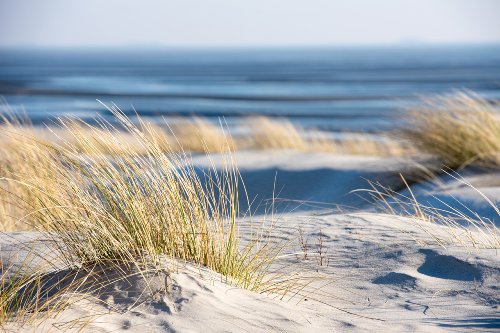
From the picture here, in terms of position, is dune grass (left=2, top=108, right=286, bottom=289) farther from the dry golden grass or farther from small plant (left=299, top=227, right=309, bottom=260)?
the dry golden grass

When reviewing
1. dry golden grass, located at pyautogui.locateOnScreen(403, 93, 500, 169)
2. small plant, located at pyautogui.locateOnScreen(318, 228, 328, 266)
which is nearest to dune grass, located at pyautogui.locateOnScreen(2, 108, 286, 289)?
small plant, located at pyautogui.locateOnScreen(318, 228, 328, 266)

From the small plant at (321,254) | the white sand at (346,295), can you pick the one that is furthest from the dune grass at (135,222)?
the small plant at (321,254)

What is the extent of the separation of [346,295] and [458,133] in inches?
155

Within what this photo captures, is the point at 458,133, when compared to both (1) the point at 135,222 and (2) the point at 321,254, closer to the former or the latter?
(2) the point at 321,254

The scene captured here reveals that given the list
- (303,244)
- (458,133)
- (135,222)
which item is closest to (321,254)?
(303,244)

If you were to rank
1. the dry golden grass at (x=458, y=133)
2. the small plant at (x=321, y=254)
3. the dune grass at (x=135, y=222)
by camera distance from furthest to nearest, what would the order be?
the dry golden grass at (x=458, y=133) → the small plant at (x=321, y=254) → the dune grass at (x=135, y=222)

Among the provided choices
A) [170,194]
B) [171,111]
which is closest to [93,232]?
[170,194]

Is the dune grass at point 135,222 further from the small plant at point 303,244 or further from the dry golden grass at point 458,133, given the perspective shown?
the dry golden grass at point 458,133

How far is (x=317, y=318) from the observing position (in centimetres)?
289

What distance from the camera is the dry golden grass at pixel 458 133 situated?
6.66 m

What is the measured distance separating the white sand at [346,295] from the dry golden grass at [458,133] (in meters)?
2.53

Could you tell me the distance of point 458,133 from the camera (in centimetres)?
674

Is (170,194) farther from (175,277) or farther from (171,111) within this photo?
(171,111)

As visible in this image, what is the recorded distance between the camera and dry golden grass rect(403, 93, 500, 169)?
666 cm
